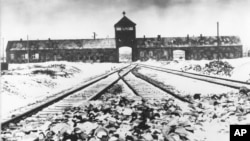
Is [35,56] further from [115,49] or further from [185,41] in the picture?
[185,41]

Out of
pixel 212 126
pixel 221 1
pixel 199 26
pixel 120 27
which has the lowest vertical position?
pixel 212 126

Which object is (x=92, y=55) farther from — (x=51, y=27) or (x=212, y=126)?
(x=212, y=126)

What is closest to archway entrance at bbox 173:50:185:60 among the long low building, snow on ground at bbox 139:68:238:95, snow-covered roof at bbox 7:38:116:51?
the long low building

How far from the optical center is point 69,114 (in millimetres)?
6938

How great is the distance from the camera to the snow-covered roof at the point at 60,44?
5491cm

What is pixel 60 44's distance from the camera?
55.9 m

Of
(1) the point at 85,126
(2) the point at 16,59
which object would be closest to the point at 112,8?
(1) the point at 85,126

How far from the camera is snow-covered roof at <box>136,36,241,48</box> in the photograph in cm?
5659

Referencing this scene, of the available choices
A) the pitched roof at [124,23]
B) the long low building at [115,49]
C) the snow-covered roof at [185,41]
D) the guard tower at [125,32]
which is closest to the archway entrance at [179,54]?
the long low building at [115,49]

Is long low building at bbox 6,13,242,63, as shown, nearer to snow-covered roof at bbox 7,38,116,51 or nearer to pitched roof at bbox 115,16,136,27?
snow-covered roof at bbox 7,38,116,51

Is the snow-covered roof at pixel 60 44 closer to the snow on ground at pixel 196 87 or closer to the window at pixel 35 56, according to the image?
the window at pixel 35 56

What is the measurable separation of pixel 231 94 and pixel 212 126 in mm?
3679

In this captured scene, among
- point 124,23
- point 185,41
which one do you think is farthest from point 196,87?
point 185,41

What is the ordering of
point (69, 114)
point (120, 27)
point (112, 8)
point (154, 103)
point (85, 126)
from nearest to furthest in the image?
point (85, 126), point (69, 114), point (154, 103), point (112, 8), point (120, 27)
